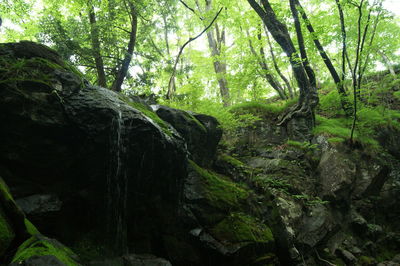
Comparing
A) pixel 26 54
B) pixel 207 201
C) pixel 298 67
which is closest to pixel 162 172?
pixel 207 201

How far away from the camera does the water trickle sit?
5219 millimetres

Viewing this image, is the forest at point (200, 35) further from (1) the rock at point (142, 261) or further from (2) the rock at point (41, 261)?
(2) the rock at point (41, 261)

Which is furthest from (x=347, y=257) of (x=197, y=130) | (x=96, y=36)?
(x=96, y=36)

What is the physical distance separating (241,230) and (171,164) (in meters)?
2.28

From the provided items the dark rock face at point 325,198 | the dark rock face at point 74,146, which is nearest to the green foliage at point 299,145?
the dark rock face at point 325,198

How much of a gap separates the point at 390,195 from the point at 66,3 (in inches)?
606

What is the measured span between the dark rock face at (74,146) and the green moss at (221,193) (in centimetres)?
121

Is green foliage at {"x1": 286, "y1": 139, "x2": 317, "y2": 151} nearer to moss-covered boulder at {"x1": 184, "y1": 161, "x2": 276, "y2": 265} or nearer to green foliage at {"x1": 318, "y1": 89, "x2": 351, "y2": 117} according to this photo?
green foliage at {"x1": 318, "y1": 89, "x2": 351, "y2": 117}

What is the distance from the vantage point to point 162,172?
5.70 metres

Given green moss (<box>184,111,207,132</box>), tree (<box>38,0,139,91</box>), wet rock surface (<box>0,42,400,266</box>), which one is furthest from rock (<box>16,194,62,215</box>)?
tree (<box>38,0,139,91</box>)

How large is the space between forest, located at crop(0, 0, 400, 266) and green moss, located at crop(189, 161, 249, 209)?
0.12ft

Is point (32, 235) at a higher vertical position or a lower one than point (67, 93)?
lower

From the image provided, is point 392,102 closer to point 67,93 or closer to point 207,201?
point 207,201

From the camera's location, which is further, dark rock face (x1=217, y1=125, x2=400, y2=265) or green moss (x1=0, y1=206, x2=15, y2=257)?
dark rock face (x1=217, y1=125, x2=400, y2=265)
